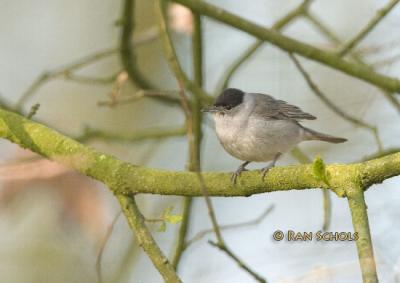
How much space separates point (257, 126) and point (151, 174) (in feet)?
5.89

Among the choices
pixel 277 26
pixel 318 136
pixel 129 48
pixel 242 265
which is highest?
pixel 277 26

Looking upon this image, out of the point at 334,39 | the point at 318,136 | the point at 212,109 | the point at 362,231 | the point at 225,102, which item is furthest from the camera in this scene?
the point at 334,39

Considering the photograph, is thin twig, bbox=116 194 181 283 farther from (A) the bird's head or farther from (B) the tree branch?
(A) the bird's head

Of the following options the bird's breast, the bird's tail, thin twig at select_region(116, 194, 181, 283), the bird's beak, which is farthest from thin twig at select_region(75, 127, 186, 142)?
thin twig at select_region(116, 194, 181, 283)

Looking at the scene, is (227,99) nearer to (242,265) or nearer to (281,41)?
(281,41)

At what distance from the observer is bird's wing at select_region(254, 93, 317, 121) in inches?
229

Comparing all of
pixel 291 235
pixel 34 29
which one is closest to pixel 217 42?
pixel 291 235

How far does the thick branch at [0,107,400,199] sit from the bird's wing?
1.96m

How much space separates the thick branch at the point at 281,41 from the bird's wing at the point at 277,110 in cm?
64

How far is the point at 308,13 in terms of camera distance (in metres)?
6.00

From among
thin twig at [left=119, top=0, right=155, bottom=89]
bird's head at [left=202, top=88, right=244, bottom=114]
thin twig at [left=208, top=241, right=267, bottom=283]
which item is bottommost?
thin twig at [left=208, top=241, right=267, bottom=283]

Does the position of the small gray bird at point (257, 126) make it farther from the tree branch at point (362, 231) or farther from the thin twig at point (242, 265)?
the tree branch at point (362, 231)

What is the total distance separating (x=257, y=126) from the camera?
5.59 meters

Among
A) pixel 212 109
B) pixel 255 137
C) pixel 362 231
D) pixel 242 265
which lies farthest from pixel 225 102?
pixel 362 231
